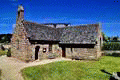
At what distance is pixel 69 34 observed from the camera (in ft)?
66.2

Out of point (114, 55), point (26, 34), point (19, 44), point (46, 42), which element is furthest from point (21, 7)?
point (114, 55)

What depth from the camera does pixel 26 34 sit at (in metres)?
14.1

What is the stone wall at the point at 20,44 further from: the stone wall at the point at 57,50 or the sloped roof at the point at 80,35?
the sloped roof at the point at 80,35

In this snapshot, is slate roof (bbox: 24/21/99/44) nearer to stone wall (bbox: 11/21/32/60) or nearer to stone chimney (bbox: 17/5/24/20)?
stone wall (bbox: 11/21/32/60)

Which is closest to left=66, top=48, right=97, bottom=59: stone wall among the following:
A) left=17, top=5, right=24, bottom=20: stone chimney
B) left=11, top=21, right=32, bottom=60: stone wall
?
left=11, top=21, right=32, bottom=60: stone wall

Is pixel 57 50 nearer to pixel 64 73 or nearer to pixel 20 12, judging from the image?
pixel 64 73

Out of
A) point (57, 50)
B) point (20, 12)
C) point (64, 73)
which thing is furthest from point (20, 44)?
point (64, 73)

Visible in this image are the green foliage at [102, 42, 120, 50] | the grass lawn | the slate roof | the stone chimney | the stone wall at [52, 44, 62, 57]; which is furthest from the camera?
the green foliage at [102, 42, 120, 50]

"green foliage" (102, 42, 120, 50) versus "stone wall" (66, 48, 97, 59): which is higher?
"green foliage" (102, 42, 120, 50)

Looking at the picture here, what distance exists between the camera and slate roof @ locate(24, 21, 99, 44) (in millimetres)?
16177

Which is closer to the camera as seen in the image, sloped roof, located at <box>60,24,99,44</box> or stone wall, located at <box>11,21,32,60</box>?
stone wall, located at <box>11,21,32,60</box>

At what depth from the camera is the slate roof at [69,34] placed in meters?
16.2

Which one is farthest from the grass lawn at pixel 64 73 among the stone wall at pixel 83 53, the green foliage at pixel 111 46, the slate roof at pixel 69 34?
the green foliage at pixel 111 46

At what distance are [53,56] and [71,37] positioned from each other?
5.50 m
